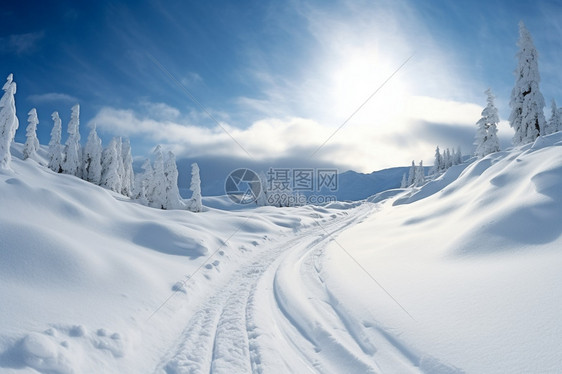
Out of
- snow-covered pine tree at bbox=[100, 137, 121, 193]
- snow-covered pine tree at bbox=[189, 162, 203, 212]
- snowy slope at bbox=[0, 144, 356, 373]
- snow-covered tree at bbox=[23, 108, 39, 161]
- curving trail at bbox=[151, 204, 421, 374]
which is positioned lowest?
curving trail at bbox=[151, 204, 421, 374]

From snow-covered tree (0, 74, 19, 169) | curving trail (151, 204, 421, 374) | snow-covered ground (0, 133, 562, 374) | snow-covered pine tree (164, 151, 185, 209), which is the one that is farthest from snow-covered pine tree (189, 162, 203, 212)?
curving trail (151, 204, 421, 374)

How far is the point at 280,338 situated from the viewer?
6125 millimetres

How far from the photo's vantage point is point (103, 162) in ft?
175

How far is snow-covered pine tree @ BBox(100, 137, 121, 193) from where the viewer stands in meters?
50.4

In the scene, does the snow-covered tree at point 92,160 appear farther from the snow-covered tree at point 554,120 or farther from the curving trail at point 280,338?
the snow-covered tree at point 554,120

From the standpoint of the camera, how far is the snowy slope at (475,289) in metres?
4.28

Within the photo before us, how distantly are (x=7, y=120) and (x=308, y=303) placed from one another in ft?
112

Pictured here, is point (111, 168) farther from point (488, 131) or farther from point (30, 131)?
point (488, 131)

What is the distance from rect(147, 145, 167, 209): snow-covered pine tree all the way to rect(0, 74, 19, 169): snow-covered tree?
1435 centimetres

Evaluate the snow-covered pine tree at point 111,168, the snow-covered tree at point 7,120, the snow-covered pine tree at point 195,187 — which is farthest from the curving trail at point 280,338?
the snow-covered pine tree at point 111,168

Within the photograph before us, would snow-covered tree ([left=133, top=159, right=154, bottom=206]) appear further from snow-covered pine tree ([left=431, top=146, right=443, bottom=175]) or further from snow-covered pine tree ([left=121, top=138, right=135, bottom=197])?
snow-covered pine tree ([left=431, top=146, right=443, bottom=175])

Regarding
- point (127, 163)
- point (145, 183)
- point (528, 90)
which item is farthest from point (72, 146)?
point (528, 90)

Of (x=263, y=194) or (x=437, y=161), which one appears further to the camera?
(x=437, y=161)

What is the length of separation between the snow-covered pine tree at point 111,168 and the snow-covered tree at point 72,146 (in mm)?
4392
